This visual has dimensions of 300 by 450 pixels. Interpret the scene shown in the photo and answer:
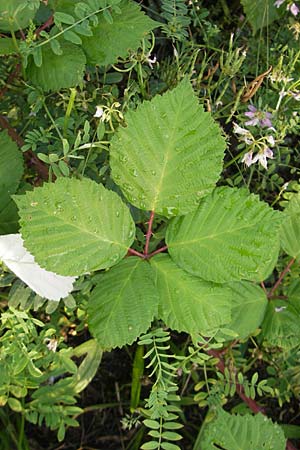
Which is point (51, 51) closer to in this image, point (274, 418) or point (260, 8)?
point (260, 8)

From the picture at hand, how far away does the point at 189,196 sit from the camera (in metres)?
1.04

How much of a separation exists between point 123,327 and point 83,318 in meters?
0.45

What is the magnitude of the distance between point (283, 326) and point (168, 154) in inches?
18.5

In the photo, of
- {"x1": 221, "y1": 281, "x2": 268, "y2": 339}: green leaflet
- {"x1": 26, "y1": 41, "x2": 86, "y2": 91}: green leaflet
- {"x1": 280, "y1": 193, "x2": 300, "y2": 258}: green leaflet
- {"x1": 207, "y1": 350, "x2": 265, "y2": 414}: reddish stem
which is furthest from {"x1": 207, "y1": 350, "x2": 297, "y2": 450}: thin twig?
{"x1": 26, "y1": 41, "x2": 86, "y2": 91}: green leaflet

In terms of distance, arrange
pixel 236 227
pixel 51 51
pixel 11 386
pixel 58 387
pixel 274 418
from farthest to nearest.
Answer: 1. pixel 274 418
2. pixel 58 387
3. pixel 11 386
4. pixel 51 51
5. pixel 236 227

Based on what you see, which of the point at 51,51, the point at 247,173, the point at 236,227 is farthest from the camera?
the point at 247,173

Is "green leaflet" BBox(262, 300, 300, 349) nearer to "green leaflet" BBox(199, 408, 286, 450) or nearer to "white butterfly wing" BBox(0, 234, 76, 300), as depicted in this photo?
"green leaflet" BBox(199, 408, 286, 450)

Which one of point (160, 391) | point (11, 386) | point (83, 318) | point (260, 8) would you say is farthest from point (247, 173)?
point (11, 386)

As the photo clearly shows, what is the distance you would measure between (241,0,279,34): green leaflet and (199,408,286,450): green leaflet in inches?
39.3

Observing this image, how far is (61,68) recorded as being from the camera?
3.82ft

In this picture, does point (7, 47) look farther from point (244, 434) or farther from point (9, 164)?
point (244, 434)

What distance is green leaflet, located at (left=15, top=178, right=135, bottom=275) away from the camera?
0.99 m

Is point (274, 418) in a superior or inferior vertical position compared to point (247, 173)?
inferior

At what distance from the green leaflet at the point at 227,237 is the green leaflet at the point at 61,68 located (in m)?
0.36
